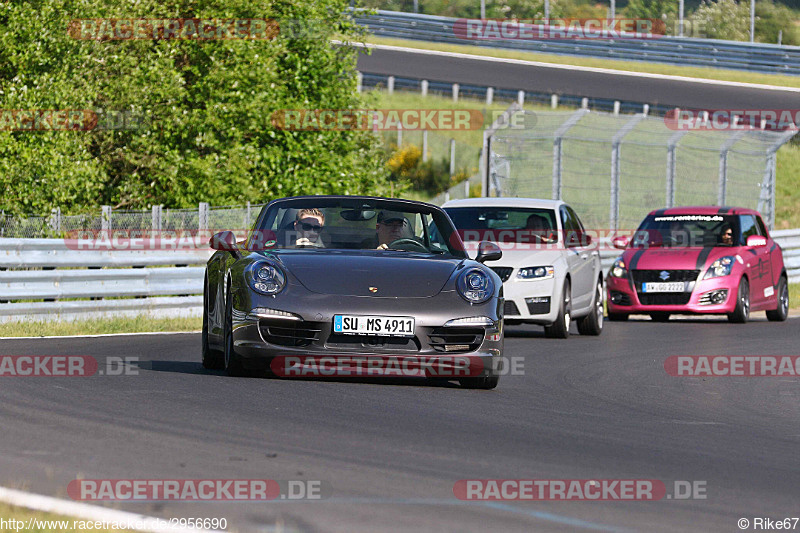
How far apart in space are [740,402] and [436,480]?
447 cm

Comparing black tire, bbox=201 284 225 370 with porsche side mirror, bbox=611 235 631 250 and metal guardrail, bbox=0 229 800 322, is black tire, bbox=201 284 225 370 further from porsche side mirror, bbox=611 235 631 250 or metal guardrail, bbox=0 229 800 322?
porsche side mirror, bbox=611 235 631 250

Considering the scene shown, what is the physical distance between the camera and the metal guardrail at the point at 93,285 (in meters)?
14.8

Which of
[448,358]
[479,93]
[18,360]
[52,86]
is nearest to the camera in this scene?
Result: [448,358]

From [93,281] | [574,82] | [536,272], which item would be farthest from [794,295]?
[574,82]

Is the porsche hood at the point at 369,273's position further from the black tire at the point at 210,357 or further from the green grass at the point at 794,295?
the green grass at the point at 794,295

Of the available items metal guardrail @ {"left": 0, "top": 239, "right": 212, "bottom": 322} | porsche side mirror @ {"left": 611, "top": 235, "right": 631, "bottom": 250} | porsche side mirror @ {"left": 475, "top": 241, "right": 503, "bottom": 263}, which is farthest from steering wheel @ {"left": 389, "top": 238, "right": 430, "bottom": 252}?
porsche side mirror @ {"left": 611, "top": 235, "right": 631, "bottom": 250}

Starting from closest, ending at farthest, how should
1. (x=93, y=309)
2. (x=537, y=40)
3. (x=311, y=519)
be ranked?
(x=311, y=519)
(x=93, y=309)
(x=537, y=40)

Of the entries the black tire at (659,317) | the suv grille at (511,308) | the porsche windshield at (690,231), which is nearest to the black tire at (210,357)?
the suv grille at (511,308)

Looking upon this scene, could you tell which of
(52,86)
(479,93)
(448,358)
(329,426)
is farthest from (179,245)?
(479,93)

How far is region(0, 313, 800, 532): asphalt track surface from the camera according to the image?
5.19 m

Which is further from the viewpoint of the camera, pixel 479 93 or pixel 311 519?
pixel 479 93

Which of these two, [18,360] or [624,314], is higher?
[18,360]

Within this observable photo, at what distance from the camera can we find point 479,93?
149ft

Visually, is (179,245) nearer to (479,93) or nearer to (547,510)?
(547,510)
